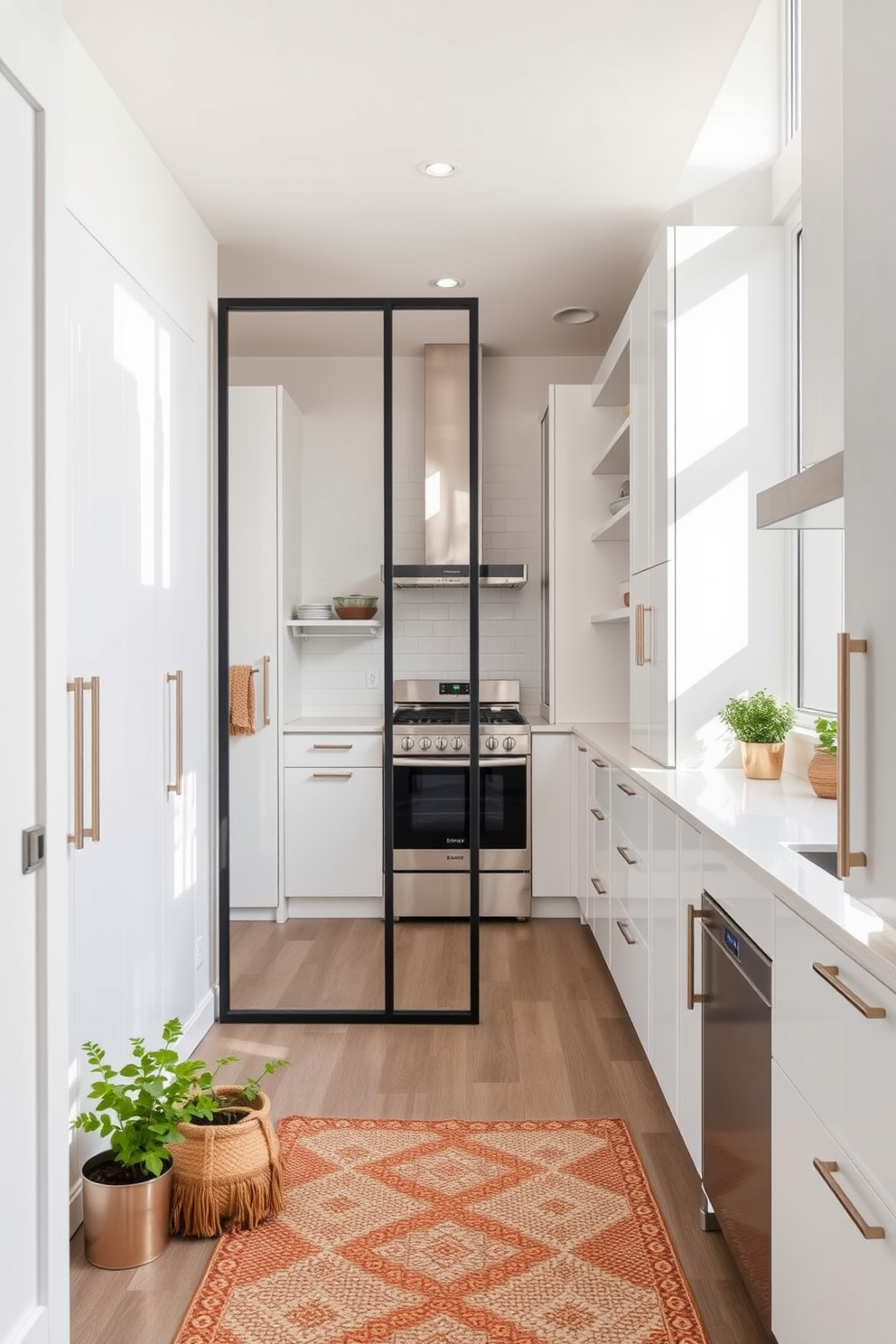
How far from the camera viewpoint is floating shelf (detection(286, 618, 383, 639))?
4.68m

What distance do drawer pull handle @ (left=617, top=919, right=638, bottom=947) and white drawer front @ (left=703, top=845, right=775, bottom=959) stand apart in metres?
0.95

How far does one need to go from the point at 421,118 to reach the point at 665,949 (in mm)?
2313

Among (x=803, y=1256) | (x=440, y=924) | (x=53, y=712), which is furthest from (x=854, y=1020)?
(x=440, y=924)

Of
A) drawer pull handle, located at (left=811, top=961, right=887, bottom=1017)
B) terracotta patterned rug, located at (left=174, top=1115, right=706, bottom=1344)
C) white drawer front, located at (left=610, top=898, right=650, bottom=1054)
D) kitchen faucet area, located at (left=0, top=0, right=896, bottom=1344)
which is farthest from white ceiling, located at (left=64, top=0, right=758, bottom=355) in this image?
terracotta patterned rug, located at (left=174, top=1115, right=706, bottom=1344)

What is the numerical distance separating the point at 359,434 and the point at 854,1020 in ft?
14.2

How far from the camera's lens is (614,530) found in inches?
177

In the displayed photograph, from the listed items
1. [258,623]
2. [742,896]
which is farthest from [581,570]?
[742,896]

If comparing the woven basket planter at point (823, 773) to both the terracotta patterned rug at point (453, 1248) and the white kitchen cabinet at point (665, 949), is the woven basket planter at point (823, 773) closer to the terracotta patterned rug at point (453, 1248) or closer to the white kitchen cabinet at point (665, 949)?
the white kitchen cabinet at point (665, 949)

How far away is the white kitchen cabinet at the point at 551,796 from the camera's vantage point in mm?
4609

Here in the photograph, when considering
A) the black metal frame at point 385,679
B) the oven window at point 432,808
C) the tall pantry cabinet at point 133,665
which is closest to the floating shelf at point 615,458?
the black metal frame at point 385,679

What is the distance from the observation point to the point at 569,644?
15.5 ft

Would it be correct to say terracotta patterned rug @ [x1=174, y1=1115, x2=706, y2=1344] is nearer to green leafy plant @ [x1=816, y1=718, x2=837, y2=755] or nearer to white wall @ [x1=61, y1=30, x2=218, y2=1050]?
white wall @ [x1=61, y1=30, x2=218, y2=1050]

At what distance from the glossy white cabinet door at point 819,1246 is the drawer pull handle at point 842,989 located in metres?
0.22

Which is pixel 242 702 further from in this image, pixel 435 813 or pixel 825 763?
pixel 825 763
